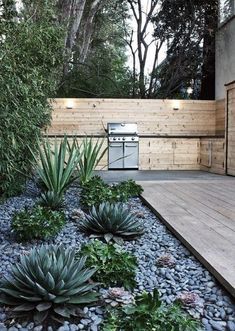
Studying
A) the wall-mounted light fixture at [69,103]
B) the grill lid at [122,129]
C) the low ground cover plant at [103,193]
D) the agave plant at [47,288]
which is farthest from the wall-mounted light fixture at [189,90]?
the agave plant at [47,288]

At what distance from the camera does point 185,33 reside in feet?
39.3

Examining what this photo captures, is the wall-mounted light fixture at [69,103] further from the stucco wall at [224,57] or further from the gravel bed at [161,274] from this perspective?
the gravel bed at [161,274]

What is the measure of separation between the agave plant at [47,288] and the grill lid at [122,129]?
27.8 ft

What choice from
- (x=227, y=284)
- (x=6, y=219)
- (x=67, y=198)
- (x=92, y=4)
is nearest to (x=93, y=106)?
(x=92, y=4)

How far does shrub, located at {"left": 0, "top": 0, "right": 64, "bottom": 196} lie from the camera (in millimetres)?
3441

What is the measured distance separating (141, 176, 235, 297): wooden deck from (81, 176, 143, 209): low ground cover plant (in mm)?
209

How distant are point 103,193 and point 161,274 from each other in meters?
2.20

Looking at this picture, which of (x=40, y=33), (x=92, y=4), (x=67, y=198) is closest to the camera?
(x=40, y=33)

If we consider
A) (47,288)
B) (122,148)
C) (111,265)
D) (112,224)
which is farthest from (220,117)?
(47,288)

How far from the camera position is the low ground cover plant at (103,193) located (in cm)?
445

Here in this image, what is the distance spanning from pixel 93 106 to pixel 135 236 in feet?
25.6

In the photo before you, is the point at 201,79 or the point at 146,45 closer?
the point at 201,79

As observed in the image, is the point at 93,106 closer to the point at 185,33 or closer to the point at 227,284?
the point at 185,33

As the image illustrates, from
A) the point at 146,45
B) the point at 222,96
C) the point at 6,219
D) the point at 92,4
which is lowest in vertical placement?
the point at 6,219
